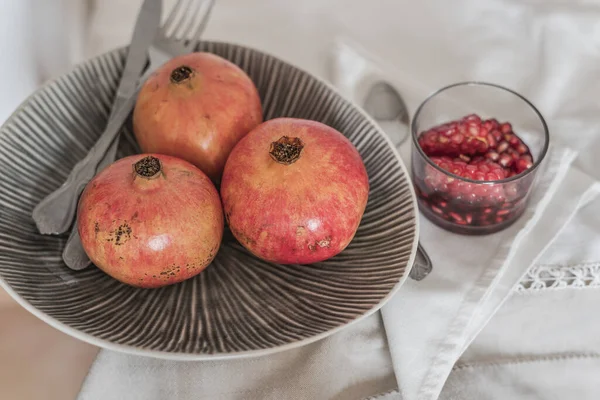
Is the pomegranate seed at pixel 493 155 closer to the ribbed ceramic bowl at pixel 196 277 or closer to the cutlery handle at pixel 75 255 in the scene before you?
the ribbed ceramic bowl at pixel 196 277

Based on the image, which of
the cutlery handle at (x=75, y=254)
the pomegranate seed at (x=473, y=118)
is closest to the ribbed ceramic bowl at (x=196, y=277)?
the cutlery handle at (x=75, y=254)

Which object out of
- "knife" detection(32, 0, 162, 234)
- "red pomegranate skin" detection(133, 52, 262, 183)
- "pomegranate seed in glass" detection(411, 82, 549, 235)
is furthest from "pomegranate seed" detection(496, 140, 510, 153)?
"knife" detection(32, 0, 162, 234)

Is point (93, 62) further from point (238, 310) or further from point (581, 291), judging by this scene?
point (581, 291)

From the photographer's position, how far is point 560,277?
0.60 metres

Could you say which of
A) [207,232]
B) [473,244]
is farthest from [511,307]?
[207,232]

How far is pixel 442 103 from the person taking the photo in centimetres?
68

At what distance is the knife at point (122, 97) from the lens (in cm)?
A: 53

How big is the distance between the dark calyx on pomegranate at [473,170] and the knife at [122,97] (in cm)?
29

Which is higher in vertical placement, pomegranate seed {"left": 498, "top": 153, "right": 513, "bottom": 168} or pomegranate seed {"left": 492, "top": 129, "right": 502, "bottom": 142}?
pomegranate seed {"left": 492, "top": 129, "right": 502, "bottom": 142}

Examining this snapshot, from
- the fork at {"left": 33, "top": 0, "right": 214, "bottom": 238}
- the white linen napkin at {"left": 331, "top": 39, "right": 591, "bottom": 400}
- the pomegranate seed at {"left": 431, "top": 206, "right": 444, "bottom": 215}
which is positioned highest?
the fork at {"left": 33, "top": 0, "right": 214, "bottom": 238}

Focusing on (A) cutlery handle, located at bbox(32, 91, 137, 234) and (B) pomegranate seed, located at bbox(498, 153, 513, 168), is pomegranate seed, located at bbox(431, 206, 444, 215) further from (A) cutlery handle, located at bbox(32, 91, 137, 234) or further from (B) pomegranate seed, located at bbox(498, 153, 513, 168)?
(A) cutlery handle, located at bbox(32, 91, 137, 234)

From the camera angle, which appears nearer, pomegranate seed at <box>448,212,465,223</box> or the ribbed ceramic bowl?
the ribbed ceramic bowl

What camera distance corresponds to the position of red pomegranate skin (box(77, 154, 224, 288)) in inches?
18.3

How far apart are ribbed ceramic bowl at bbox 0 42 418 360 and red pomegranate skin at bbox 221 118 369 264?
1.2 inches
